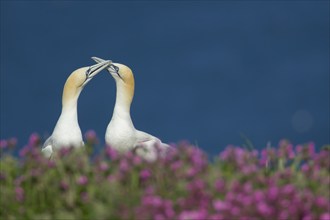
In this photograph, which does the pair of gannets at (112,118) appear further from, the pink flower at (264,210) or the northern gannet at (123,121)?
the pink flower at (264,210)

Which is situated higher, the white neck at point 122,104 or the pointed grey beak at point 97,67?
the pointed grey beak at point 97,67

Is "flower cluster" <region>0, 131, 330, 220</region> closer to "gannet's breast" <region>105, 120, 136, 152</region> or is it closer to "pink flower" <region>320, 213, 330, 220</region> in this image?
"pink flower" <region>320, 213, 330, 220</region>

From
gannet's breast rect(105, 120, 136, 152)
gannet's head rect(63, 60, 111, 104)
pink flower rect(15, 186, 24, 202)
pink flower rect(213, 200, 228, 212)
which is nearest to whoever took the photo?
pink flower rect(213, 200, 228, 212)

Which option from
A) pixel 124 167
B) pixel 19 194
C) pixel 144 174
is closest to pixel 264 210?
pixel 144 174

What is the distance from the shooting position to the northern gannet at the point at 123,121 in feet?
32.5

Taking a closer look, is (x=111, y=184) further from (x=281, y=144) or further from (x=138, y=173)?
(x=281, y=144)

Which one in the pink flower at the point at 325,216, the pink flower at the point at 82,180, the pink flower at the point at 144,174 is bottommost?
the pink flower at the point at 325,216

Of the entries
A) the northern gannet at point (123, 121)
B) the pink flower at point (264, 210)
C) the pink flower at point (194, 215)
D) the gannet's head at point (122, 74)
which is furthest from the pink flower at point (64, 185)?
the gannet's head at point (122, 74)

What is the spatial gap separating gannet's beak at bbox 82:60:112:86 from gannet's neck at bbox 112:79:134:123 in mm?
267

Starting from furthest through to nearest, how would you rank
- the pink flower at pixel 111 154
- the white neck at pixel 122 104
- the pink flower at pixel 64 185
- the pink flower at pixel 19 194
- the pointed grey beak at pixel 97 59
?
the pointed grey beak at pixel 97 59, the white neck at pixel 122 104, the pink flower at pixel 111 154, the pink flower at pixel 19 194, the pink flower at pixel 64 185

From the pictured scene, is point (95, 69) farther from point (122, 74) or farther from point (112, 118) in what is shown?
point (112, 118)

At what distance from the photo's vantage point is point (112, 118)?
10.2m

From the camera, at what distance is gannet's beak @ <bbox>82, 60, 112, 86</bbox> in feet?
Answer: 32.6

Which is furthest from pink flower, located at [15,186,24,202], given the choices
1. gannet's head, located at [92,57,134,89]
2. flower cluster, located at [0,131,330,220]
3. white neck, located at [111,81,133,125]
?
gannet's head, located at [92,57,134,89]
